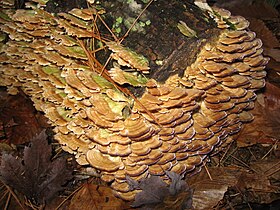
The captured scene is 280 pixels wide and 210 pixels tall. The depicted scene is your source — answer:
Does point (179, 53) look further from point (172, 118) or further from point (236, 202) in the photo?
point (236, 202)

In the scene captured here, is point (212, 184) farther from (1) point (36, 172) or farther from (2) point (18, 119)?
(2) point (18, 119)

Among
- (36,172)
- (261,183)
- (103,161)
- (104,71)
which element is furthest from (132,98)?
(261,183)

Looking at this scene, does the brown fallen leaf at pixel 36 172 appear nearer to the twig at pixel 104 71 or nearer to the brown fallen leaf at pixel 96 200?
the brown fallen leaf at pixel 96 200

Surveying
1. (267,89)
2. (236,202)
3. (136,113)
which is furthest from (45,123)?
(267,89)

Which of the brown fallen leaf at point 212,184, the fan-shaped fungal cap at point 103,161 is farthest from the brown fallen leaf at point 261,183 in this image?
the fan-shaped fungal cap at point 103,161

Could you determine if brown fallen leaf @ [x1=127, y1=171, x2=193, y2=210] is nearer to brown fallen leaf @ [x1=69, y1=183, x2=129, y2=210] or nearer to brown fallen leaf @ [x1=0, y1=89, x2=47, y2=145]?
brown fallen leaf @ [x1=69, y1=183, x2=129, y2=210]
